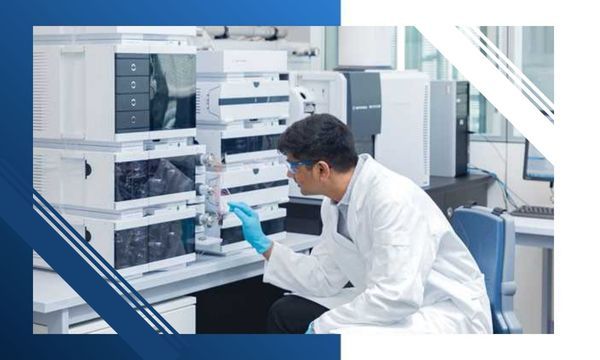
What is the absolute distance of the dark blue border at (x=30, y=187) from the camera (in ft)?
6.89

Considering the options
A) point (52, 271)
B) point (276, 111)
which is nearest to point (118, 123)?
point (52, 271)

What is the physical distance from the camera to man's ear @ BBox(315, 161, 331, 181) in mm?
2468

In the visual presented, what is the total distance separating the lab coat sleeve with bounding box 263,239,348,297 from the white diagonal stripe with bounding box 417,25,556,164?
0.73 meters

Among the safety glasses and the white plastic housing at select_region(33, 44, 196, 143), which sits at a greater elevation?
the white plastic housing at select_region(33, 44, 196, 143)

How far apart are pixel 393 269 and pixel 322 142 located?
377mm

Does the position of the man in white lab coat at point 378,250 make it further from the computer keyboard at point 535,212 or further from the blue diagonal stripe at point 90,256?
the computer keyboard at point 535,212

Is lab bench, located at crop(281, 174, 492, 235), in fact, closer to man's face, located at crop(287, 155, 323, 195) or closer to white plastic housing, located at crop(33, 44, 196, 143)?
man's face, located at crop(287, 155, 323, 195)

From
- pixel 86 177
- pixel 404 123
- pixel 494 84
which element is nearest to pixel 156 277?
pixel 86 177

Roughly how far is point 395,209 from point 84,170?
2.57 feet

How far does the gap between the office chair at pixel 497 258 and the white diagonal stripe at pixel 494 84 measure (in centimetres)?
33

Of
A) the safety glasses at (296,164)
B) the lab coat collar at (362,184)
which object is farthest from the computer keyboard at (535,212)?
the safety glasses at (296,164)

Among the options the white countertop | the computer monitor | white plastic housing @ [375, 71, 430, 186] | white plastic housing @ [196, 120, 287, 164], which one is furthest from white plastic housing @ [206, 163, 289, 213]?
the computer monitor

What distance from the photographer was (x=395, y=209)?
7.68ft

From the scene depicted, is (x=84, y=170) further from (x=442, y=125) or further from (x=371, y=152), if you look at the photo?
(x=442, y=125)
